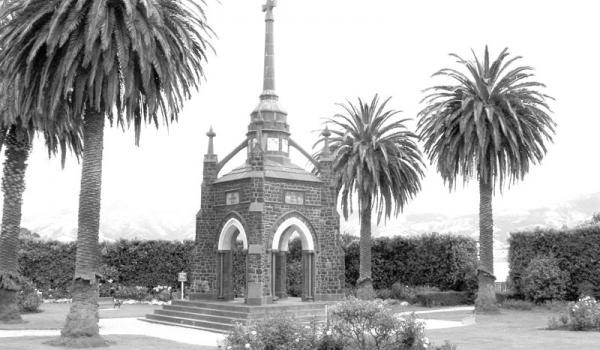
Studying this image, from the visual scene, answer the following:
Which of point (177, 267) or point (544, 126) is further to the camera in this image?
point (177, 267)

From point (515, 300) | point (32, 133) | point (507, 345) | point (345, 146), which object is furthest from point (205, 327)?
point (515, 300)

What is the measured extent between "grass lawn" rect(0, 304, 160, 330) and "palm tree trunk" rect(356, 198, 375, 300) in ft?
35.2

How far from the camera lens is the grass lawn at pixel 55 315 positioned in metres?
22.4

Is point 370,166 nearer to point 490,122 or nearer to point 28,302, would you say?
point 490,122

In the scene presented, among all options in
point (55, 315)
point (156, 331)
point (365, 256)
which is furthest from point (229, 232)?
point (365, 256)

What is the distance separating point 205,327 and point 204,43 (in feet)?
33.7

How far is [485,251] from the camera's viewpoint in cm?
3061

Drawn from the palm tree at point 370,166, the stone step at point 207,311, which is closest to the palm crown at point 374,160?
the palm tree at point 370,166

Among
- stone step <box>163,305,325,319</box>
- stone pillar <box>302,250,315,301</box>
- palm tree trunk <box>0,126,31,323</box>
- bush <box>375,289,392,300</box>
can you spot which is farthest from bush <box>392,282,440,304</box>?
palm tree trunk <box>0,126,31,323</box>

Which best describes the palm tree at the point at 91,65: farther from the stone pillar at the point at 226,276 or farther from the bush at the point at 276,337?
the stone pillar at the point at 226,276

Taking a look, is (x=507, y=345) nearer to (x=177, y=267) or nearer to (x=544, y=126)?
(x=544, y=126)

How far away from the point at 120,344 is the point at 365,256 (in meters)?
17.8

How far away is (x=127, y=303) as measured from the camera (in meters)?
35.1

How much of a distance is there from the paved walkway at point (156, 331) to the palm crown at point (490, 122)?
8725mm
